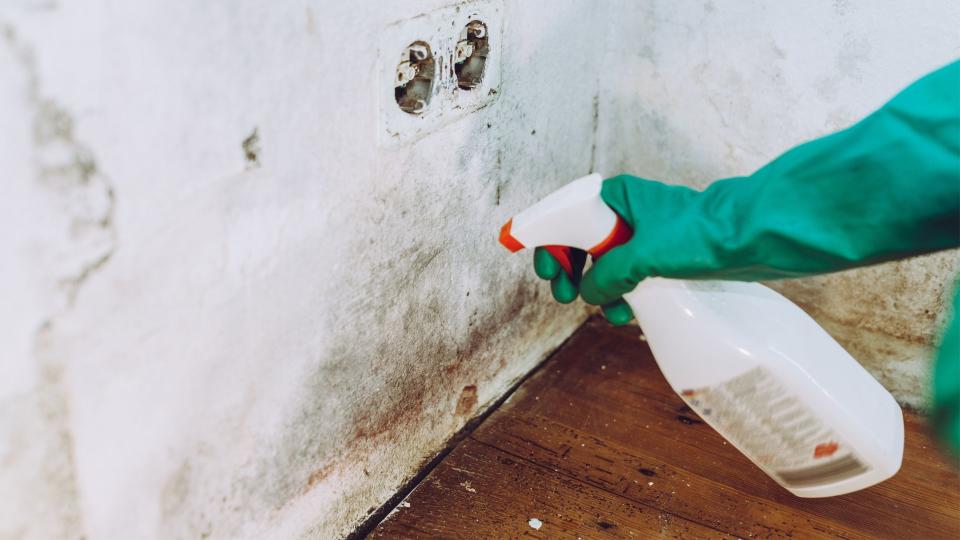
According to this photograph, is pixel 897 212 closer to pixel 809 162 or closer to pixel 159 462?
pixel 809 162

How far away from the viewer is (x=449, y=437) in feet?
4.76

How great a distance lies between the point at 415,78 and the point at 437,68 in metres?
0.04

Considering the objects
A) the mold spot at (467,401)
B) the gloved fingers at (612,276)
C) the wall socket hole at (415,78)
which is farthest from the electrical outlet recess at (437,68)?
the mold spot at (467,401)

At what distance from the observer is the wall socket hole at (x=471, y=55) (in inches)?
47.1

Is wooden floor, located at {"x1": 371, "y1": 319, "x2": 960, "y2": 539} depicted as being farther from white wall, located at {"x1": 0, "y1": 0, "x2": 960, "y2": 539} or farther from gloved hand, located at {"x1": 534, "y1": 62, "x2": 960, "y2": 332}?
gloved hand, located at {"x1": 534, "y1": 62, "x2": 960, "y2": 332}

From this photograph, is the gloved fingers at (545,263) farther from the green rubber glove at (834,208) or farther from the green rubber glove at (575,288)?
the green rubber glove at (834,208)

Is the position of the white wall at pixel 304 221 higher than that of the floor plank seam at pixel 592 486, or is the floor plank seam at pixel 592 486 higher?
the white wall at pixel 304 221

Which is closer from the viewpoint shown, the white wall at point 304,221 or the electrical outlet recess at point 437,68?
the white wall at point 304,221

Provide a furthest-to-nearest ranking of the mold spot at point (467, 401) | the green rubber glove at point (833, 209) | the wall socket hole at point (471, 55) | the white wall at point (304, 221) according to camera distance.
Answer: the mold spot at point (467, 401) → the wall socket hole at point (471, 55) → the green rubber glove at point (833, 209) → the white wall at point (304, 221)

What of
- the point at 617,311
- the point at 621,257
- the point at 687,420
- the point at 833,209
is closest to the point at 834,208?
the point at 833,209

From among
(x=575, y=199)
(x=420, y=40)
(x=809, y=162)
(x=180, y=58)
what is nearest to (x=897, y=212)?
(x=809, y=162)

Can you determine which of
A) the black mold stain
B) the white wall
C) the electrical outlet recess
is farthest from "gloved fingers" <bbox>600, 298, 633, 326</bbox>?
the black mold stain

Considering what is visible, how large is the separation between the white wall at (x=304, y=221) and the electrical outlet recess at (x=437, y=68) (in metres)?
0.02

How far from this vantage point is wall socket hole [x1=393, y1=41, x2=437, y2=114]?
3.62ft
